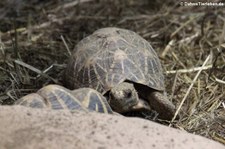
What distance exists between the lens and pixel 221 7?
5.09 meters

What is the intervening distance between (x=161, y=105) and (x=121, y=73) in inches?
13.4

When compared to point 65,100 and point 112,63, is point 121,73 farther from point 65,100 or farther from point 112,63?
point 65,100

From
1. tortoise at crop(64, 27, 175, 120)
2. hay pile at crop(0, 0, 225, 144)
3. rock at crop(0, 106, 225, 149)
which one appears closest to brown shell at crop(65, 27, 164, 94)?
Answer: tortoise at crop(64, 27, 175, 120)

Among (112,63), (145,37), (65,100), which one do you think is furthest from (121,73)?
(145,37)

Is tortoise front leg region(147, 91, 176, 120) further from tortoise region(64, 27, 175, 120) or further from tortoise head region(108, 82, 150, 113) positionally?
tortoise head region(108, 82, 150, 113)

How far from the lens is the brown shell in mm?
3354

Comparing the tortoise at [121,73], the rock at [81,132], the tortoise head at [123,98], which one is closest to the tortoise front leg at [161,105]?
the tortoise at [121,73]

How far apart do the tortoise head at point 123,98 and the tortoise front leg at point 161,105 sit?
0.49ft

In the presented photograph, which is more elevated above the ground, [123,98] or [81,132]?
[81,132]

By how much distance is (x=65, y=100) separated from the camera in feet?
9.21

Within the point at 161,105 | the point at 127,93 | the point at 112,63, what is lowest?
the point at 161,105

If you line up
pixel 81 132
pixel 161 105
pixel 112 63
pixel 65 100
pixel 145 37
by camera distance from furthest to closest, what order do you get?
pixel 145 37 < pixel 112 63 < pixel 161 105 < pixel 65 100 < pixel 81 132

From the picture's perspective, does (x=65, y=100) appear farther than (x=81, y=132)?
Yes

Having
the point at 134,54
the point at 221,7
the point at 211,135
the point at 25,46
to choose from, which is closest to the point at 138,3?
the point at 221,7
